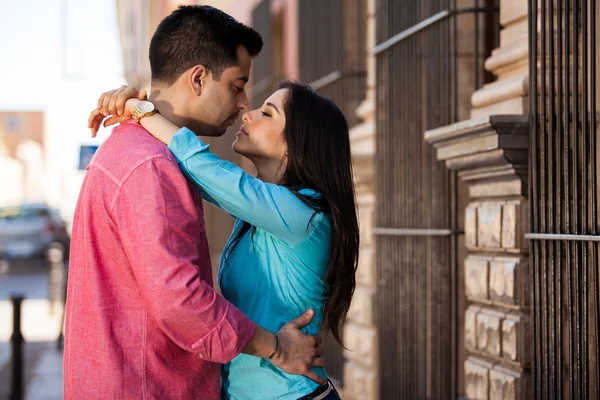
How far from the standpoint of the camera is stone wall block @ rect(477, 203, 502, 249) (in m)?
5.43

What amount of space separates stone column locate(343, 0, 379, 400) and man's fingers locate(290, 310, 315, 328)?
468 centimetres

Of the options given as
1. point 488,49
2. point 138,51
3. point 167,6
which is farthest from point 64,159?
point 488,49

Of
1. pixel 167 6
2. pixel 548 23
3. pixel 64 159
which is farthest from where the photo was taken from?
pixel 64 159

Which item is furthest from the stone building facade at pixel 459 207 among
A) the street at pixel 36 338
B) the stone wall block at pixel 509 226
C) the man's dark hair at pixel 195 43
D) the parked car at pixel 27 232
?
the parked car at pixel 27 232

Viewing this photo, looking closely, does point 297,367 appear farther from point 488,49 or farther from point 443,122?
point 488,49

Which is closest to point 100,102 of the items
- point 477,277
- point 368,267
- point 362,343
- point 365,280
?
point 477,277

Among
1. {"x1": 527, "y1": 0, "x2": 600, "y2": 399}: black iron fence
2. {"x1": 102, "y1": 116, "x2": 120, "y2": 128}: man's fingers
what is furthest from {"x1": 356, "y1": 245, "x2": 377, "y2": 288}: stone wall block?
{"x1": 102, "y1": 116, "x2": 120, "y2": 128}: man's fingers

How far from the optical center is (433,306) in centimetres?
652

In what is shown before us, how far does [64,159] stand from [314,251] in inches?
3835

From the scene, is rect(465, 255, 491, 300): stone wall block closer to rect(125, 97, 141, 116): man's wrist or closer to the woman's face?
the woman's face

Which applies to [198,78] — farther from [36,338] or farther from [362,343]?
[36,338]

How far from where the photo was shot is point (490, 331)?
5500mm

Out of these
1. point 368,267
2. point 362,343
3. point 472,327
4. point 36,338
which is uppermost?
point 368,267

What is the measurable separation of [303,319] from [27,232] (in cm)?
2800
